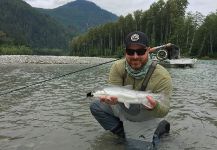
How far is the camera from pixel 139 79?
690cm

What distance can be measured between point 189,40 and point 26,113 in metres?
101

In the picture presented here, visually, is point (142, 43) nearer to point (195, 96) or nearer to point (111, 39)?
point (195, 96)

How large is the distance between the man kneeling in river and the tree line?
305ft

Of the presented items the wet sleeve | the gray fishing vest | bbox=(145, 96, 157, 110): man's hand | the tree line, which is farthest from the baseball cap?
the tree line

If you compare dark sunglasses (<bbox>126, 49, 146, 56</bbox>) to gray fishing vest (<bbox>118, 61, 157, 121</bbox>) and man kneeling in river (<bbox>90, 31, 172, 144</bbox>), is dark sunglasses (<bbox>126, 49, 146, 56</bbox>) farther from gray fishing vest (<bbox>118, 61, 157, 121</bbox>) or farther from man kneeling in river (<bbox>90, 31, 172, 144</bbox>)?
gray fishing vest (<bbox>118, 61, 157, 121</bbox>)

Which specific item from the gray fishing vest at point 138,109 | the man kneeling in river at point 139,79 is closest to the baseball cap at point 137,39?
the man kneeling in river at point 139,79

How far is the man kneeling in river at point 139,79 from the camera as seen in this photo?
6.39m

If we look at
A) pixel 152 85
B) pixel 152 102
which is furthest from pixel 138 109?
pixel 152 102

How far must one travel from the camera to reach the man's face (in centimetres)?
646

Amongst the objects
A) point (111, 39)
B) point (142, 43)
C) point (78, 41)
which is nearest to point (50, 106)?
point (142, 43)

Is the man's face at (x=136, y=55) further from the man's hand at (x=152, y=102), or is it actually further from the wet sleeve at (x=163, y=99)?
the man's hand at (x=152, y=102)

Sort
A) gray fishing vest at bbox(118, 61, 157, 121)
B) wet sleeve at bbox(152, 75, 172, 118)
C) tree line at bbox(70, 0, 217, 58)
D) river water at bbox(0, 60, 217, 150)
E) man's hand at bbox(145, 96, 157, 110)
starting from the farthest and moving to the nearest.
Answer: tree line at bbox(70, 0, 217, 58) → river water at bbox(0, 60, 217, 150) → gray fishing vest at bbox(118, 61, 157, 121) → wet sleeve at bbox(152, 75, 172, 118) → man's hand at bbox(145, 96, 157, 110)

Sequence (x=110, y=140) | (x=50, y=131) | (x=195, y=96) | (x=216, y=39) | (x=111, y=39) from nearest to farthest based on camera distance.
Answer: (x=110, y=140), (x=50, y=131), (x=195, y=96), (x=216, y=39), (x=111, y=39)

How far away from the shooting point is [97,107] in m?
7.84
